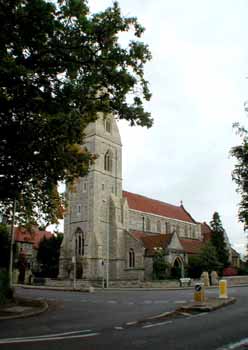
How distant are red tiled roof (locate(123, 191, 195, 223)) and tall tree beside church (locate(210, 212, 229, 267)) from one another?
8.22 meters

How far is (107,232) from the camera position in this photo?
59688mm

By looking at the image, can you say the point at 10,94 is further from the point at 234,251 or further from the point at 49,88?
the point at 234,251

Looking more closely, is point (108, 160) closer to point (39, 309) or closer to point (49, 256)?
point (49, 256)

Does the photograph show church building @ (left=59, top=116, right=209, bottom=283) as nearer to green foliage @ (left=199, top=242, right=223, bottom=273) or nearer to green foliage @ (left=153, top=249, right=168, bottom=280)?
green foliage @ (left=153, top=249, right=168, bottom=280)

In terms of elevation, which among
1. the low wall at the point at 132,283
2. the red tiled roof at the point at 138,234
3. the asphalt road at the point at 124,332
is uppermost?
the red tiled roof at the point at 138,234

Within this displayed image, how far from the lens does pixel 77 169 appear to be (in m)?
18.4

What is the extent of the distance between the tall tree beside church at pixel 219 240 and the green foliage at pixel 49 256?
25.5m

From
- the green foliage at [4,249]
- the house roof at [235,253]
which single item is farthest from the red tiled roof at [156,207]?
the green foliage at [4,249]

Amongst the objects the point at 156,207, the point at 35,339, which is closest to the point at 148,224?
the point at 156,207

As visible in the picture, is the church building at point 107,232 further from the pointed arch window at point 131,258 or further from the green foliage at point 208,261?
the green foliage at point 208,261

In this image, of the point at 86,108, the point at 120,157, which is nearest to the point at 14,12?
the point at 86,108

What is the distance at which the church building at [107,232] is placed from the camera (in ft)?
193

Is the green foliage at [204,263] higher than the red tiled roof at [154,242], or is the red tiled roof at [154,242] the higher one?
the red tiled roof at [154,242]

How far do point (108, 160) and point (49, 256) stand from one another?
17.9m
